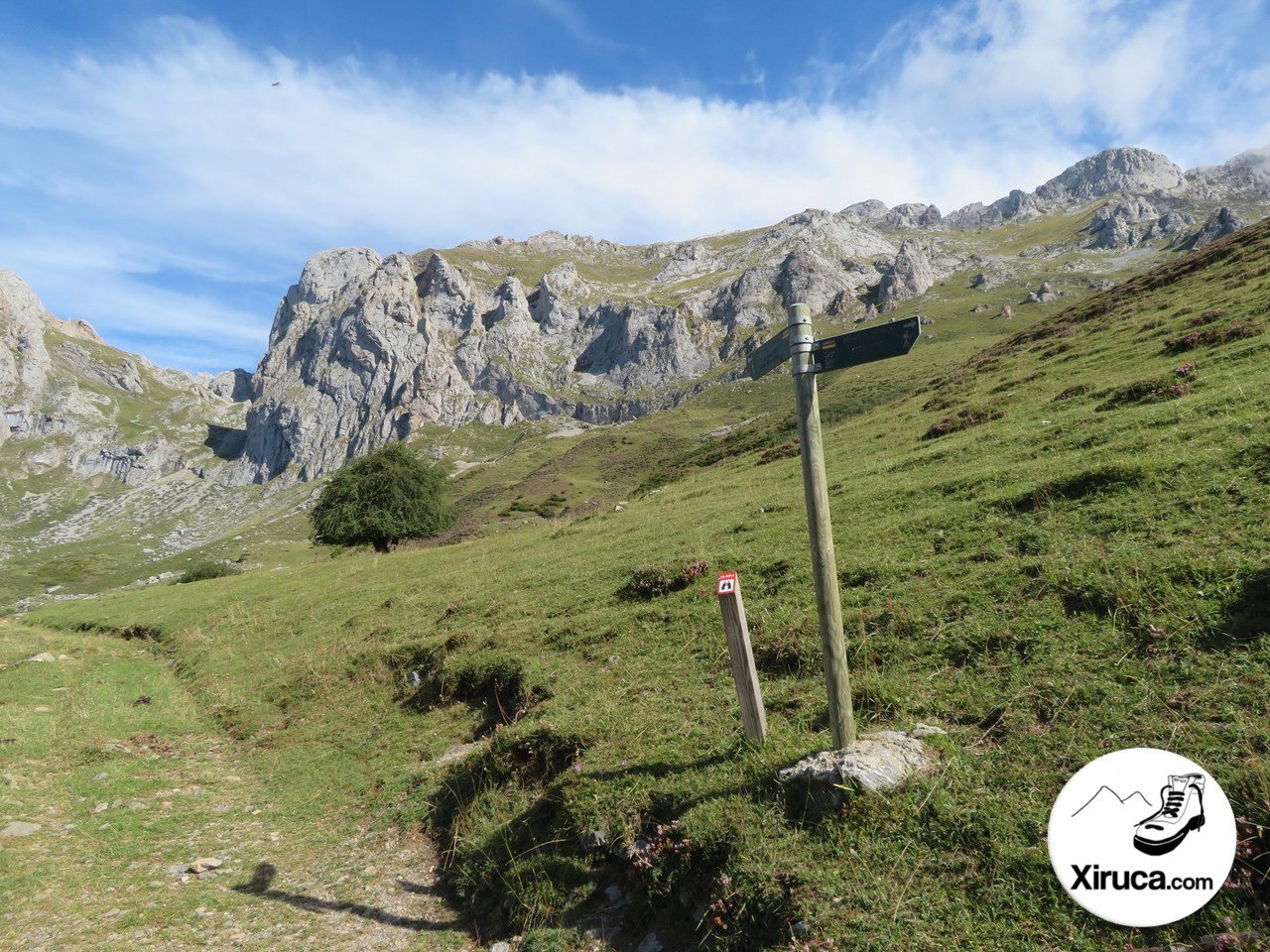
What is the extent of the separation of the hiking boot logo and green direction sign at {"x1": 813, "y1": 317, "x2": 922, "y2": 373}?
451cm

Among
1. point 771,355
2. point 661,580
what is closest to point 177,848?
point 661,580

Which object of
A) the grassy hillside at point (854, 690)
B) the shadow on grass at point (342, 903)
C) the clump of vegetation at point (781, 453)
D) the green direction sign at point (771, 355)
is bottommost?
the shadow on grass at point (342, 903)

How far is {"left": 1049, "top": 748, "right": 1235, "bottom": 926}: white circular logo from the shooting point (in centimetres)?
466

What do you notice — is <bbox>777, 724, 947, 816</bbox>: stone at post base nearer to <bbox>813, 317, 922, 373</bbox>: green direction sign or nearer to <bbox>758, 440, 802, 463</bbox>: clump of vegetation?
<bbox>813, 317, 922, 373</bbox>: green direction sign

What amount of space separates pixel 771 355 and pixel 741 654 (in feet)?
13.1

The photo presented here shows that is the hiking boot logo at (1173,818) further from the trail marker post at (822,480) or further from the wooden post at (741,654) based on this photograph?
the wooden post at (741,654)

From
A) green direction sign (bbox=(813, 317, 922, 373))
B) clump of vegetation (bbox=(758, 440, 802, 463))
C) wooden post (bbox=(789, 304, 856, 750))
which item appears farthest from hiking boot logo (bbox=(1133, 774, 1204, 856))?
clump of vegetation (bbox=(758, 440, 802, 463))

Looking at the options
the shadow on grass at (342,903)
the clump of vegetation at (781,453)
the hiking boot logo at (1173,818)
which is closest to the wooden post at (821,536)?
the hiking boot logo at (1173,818)

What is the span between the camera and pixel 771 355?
7.35 meters

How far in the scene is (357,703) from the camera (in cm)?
1639

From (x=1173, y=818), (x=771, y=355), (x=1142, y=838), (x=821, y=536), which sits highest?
(x=771, y=355)

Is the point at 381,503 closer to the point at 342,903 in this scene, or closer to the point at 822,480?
the point at 342,903

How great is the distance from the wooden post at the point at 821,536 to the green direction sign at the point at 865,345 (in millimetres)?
161

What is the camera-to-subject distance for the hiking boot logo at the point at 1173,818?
4.79 m
